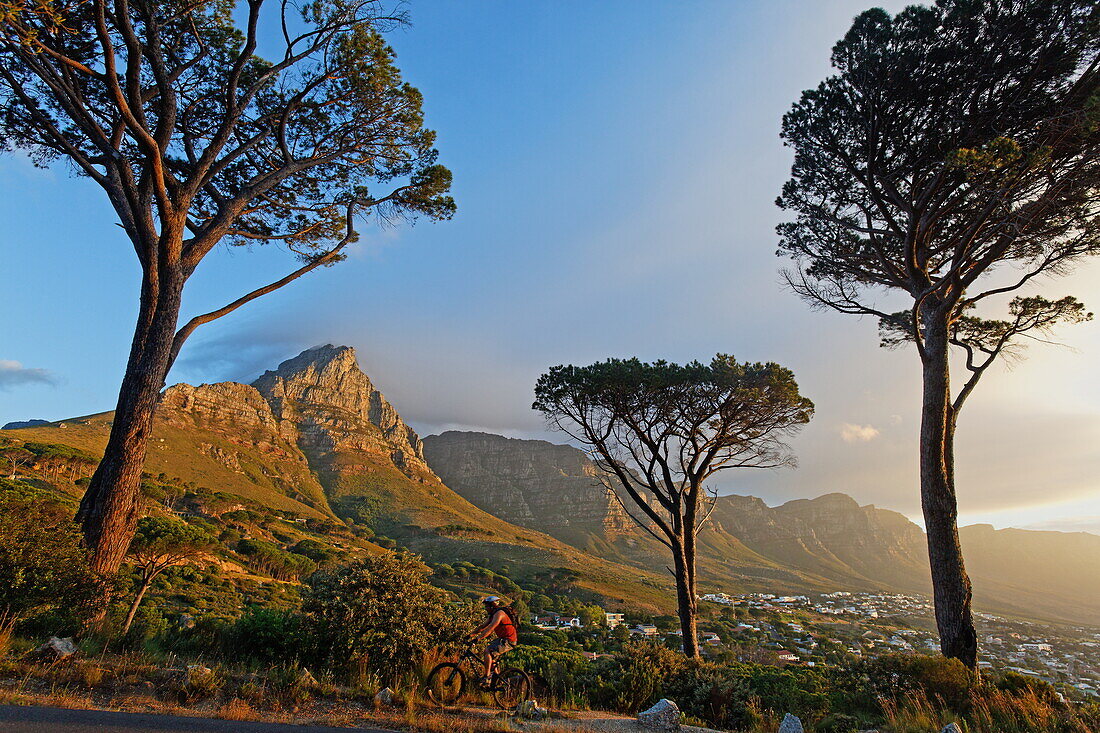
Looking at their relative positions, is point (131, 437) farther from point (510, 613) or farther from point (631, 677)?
point (631, 677)

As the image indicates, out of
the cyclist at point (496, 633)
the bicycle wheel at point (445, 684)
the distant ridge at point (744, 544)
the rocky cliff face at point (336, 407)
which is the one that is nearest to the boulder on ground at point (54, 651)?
the bicycle wheel at point (445, 684)

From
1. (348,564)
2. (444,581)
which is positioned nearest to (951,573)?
(348,564)

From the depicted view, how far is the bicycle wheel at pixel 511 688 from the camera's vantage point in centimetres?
674

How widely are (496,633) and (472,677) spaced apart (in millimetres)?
621

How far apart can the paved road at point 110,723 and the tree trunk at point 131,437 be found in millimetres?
3407

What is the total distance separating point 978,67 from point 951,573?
1009 cm

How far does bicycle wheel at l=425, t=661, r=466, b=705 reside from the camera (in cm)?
667

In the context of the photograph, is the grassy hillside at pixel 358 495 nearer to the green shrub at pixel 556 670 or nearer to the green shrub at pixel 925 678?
the green shrub at pixel 556 670

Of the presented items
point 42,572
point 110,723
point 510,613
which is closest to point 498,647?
point 510,613

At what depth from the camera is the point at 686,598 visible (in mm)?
13727

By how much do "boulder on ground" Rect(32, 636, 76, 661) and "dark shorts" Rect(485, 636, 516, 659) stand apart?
492cm

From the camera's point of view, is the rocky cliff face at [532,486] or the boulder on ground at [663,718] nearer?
the boulder on ground at [663,718]

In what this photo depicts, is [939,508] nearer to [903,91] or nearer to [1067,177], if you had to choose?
[1067,177]

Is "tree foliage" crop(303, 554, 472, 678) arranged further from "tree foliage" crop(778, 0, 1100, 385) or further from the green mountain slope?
the green mountain slope
